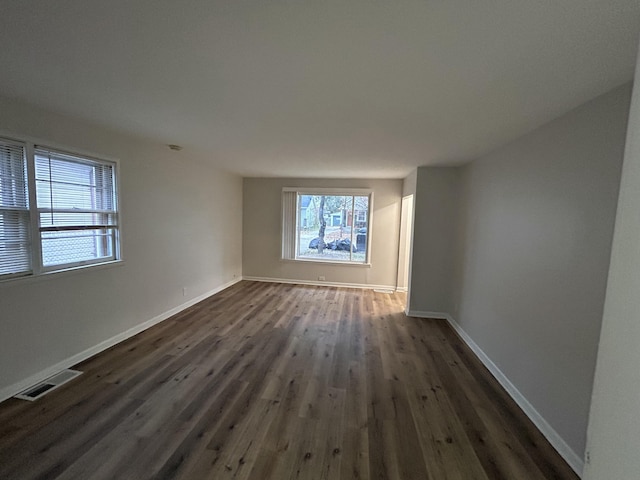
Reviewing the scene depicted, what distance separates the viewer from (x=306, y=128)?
2594mm

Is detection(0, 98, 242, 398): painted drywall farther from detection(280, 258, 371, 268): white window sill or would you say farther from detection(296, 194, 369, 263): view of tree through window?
detection(296, 194, 369, 263): view of tree through window

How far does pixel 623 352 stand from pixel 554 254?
6.26 feet

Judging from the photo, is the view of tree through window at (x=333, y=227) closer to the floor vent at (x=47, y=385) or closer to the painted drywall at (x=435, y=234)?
the painted drywall at (x=435, y=234)

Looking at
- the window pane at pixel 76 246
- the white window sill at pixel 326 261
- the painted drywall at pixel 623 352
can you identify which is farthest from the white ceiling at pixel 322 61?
the white window sill at pixel 326 261

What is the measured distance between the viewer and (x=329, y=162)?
13.6 ft

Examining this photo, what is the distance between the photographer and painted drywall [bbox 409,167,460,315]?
4.19 metres

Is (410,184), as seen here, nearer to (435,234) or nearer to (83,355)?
(435,234)

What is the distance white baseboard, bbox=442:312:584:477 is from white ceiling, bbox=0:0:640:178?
88.2 inches

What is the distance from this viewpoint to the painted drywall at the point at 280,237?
5766mm

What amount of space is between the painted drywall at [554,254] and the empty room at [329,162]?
0.02 m

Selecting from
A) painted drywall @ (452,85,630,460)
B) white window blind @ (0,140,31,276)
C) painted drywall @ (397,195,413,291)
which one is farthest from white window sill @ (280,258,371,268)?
white window blind @ (0,140,31,276)

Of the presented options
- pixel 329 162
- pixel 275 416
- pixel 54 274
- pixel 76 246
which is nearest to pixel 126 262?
pixel 76 246

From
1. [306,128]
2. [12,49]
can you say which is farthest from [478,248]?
A: [12,49]

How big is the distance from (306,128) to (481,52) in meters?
1.54
